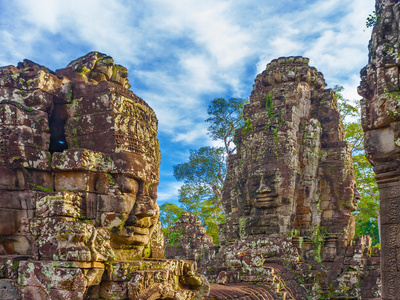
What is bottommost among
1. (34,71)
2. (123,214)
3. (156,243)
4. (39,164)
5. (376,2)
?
(156,243)

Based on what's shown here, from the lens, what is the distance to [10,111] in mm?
4895

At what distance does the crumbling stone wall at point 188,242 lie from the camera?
1480 centimetres

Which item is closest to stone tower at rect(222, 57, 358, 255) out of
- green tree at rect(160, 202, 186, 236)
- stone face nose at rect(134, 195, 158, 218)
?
stone face nose at rect(134, 195, 158, 218)

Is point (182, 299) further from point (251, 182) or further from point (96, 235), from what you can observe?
point (251, 182)

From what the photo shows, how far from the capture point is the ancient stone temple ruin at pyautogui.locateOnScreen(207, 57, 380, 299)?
11078 millimetres

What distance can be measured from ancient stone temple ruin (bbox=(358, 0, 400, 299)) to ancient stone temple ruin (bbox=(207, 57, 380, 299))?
18.6 feet

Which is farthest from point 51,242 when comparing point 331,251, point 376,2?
point 331,251

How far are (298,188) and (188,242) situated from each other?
190 inches

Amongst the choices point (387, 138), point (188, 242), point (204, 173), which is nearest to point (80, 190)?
point (387, 138)

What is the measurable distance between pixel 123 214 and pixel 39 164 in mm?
1115

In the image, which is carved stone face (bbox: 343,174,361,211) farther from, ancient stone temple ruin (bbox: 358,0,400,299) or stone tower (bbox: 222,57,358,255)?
ancient stone temple ruin (bbox: 358,0,400,299)

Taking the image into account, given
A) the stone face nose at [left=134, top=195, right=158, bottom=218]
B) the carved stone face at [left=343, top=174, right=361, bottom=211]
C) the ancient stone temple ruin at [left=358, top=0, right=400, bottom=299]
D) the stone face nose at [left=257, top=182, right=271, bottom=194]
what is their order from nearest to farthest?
1. the ancient stone temple ruin at [left=358, top=0, right=400, bottom=299]
2. the stone face nose at [left=134, top=195, right=158, bottom=218]
3. the stone face nose at [left=257, top=182, right=271, bottom=194]
4. the carved stone face at [left=343, top=174, right=361, bottom=211]

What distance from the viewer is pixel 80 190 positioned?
16.1 feet

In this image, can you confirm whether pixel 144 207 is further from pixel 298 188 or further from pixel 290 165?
pixel 298 188
